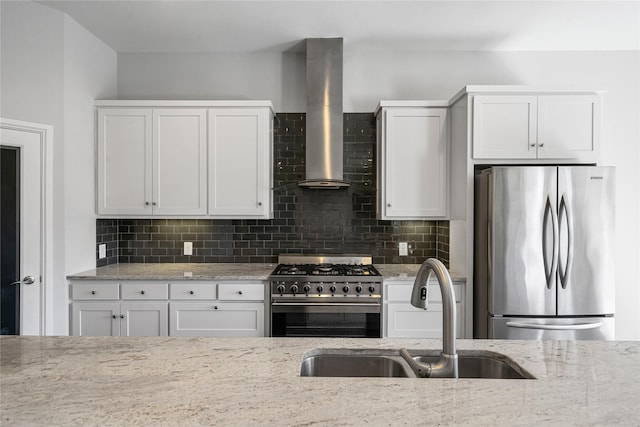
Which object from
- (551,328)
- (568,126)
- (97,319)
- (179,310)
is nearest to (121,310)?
(97,319)

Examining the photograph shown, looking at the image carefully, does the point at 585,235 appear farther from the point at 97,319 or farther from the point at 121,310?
the point at 97,319

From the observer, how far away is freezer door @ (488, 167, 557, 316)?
2.94 metres

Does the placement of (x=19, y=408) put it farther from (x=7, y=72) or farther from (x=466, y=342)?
(x=7, y=72)

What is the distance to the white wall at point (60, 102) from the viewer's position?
9.88ft

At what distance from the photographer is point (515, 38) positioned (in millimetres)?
3662

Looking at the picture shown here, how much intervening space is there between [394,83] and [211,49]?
5.64 ft

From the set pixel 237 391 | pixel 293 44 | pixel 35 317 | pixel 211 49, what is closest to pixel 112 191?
pixel 35 317

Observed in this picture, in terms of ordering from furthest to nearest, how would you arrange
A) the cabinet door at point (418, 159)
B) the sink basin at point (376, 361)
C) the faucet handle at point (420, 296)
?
the cabinet door at point (418, 159) < the sink basin at point (376, 361) < the faucet handle at point (420, 296)

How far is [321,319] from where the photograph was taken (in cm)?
330

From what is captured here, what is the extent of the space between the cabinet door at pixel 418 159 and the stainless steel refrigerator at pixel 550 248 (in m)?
0.65

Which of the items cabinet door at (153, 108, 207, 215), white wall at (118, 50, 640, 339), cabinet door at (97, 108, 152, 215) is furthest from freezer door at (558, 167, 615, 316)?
cabinet door at (97, 108, 152, 215)

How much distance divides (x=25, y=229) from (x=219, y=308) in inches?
57.9

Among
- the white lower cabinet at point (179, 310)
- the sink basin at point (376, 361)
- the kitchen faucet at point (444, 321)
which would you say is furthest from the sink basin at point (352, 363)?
the white lower cabinet at point (179, 310)

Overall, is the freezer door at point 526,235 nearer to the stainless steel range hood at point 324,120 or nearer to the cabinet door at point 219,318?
the stainless steel range hood at point 324,120
